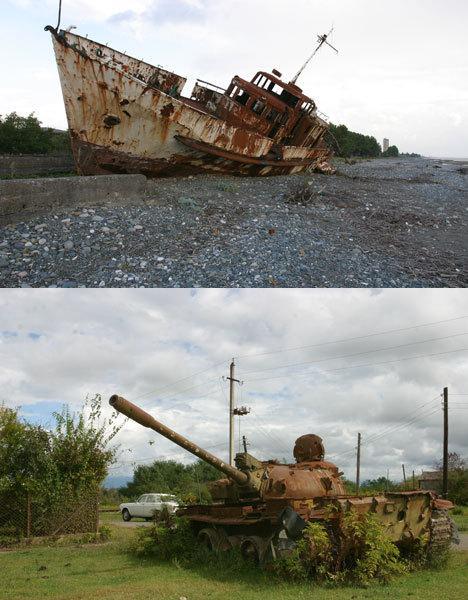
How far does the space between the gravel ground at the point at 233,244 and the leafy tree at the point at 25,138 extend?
1492 centimetres

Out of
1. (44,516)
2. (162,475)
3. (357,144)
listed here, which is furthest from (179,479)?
(357,144)

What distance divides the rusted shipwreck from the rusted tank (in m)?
8.39

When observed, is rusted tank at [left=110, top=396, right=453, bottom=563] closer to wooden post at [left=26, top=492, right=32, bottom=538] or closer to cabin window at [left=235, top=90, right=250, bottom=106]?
wooden post at [left=26, top=492, right=32, bottom=538]

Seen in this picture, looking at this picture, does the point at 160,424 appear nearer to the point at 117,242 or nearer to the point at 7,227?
the point at 117,242

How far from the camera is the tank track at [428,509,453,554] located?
10.1 metres

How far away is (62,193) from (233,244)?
3.78 meters

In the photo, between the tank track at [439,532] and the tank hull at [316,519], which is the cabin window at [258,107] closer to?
the tank hull at [316,519]

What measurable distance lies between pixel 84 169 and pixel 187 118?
2.90m

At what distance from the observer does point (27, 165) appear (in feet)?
72.6

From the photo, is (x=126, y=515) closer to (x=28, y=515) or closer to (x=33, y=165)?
(x=28, y=515)

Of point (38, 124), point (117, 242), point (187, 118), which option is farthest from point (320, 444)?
point (38, 124)

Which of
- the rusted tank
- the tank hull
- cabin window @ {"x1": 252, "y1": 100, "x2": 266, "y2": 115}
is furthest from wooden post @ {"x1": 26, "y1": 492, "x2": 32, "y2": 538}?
cabin window @ {"x1": 252, "y1": 100, "x2": 266, "y2": 115}

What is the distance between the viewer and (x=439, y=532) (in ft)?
33.6

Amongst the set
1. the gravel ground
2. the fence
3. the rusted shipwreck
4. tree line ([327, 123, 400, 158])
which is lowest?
the fence
